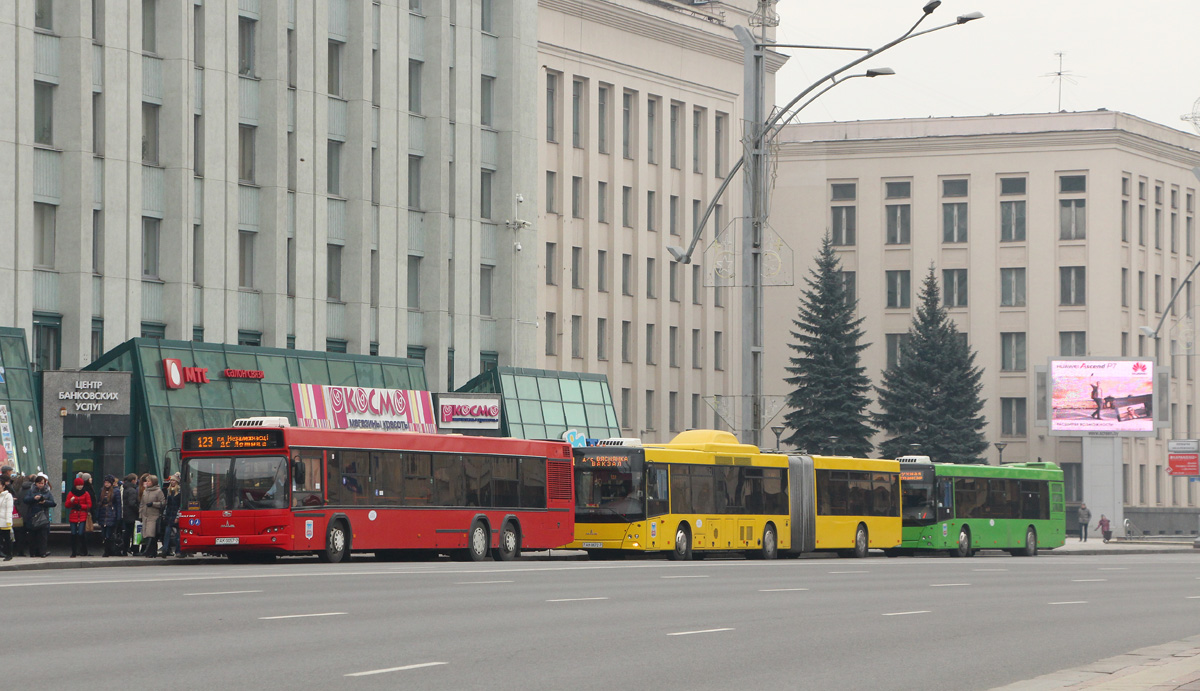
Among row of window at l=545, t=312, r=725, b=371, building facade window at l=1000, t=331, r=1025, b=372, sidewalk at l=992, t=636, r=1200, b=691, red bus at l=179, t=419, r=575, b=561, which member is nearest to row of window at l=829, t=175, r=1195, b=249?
building facade window at l=1000, t=331, r=1025, b=372

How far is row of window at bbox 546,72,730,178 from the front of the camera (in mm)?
67562

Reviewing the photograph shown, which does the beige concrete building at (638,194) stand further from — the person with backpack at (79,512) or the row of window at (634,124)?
the person with backpack at (79,512)

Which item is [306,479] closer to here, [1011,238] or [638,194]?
[638,194]

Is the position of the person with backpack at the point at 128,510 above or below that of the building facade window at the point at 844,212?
below

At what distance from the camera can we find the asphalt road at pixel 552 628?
1324 centimetres

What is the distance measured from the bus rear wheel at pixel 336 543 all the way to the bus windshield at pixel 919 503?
19975mm

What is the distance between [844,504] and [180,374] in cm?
1636

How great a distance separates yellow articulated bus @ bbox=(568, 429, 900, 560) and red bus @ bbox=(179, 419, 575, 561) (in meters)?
1.22

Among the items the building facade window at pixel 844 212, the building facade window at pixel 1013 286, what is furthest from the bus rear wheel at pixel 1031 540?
the building facade window at pixel 844 212

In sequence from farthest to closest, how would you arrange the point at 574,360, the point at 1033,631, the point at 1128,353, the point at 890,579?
the point at 1128,353 < the point at 574,360 < the point at 890,579 < the point at 1033,631

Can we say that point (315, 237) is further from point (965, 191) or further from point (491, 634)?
point (965, 191)

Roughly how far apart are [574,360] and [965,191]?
28.5 metres

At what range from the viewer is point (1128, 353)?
89.4m

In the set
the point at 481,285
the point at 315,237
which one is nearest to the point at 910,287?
the point at 481,285
